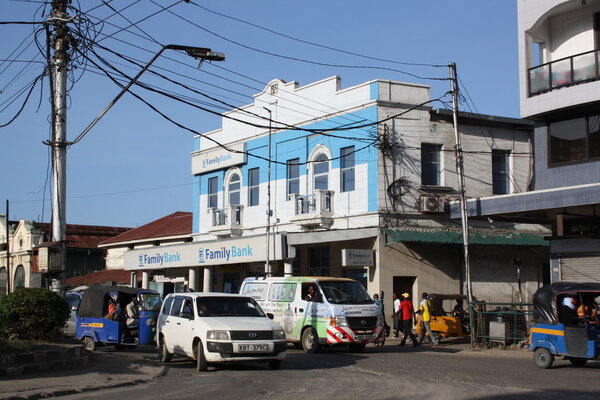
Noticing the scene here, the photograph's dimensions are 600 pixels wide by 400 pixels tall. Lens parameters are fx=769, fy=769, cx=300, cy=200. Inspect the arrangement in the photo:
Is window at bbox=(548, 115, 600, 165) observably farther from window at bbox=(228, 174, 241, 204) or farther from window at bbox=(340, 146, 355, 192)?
window at bbox=(228, 174, 241, 204)

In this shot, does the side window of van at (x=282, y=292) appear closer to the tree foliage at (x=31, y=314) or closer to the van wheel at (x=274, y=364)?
the van wheel at (x=274, y=364)

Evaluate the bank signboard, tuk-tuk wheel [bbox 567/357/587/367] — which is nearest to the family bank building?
the bank signboard

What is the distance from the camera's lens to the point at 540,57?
25.9m

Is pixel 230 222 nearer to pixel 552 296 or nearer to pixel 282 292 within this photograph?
pixel 282 292

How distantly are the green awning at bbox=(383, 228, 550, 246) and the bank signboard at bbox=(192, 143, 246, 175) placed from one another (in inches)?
429

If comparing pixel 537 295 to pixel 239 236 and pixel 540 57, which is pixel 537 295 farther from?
pixel 239 236

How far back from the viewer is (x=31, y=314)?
54.5ft

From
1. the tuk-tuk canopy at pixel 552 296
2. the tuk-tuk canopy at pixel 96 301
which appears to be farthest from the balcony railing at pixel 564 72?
the tuk-tuk canopy at pixel 96 301

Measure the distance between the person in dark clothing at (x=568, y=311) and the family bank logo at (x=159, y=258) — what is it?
86.9 ft

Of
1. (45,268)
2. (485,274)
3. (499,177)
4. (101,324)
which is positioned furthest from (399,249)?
(45,268)

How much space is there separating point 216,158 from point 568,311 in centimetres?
2609

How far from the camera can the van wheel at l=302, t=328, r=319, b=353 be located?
2072 cm

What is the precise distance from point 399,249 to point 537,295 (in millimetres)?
13444

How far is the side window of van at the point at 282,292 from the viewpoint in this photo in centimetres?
2196
